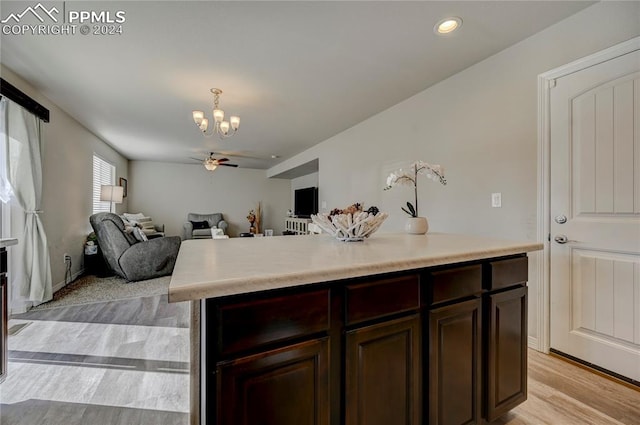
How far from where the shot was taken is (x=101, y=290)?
11.5ft

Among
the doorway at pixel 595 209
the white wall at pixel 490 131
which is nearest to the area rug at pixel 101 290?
the white wall at pixel 490 131

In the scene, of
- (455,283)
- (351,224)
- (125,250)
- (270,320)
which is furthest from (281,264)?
(125,250)

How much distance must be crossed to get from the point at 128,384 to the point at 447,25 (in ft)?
10.5

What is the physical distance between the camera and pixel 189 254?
3.57ft

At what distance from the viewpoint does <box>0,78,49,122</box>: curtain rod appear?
2418 millimetres

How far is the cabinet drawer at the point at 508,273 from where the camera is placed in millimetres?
1228

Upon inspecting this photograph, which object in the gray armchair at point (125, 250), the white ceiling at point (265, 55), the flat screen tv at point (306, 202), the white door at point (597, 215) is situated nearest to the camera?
the white door at point (597, 215)

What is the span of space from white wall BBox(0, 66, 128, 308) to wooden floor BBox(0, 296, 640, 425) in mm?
1536

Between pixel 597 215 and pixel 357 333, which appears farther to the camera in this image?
pixel 597 215

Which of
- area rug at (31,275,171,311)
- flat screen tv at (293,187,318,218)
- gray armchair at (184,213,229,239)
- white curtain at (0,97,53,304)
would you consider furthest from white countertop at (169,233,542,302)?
gray armchair at (184,213,229,239)

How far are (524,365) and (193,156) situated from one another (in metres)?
6.95

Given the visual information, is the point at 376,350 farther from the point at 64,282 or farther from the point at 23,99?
the point at 64,282

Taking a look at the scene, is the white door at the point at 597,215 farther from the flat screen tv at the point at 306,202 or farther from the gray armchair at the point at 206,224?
the gray armchair at the point at 206,224

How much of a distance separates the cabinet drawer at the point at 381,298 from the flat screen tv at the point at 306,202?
4.95 metres
